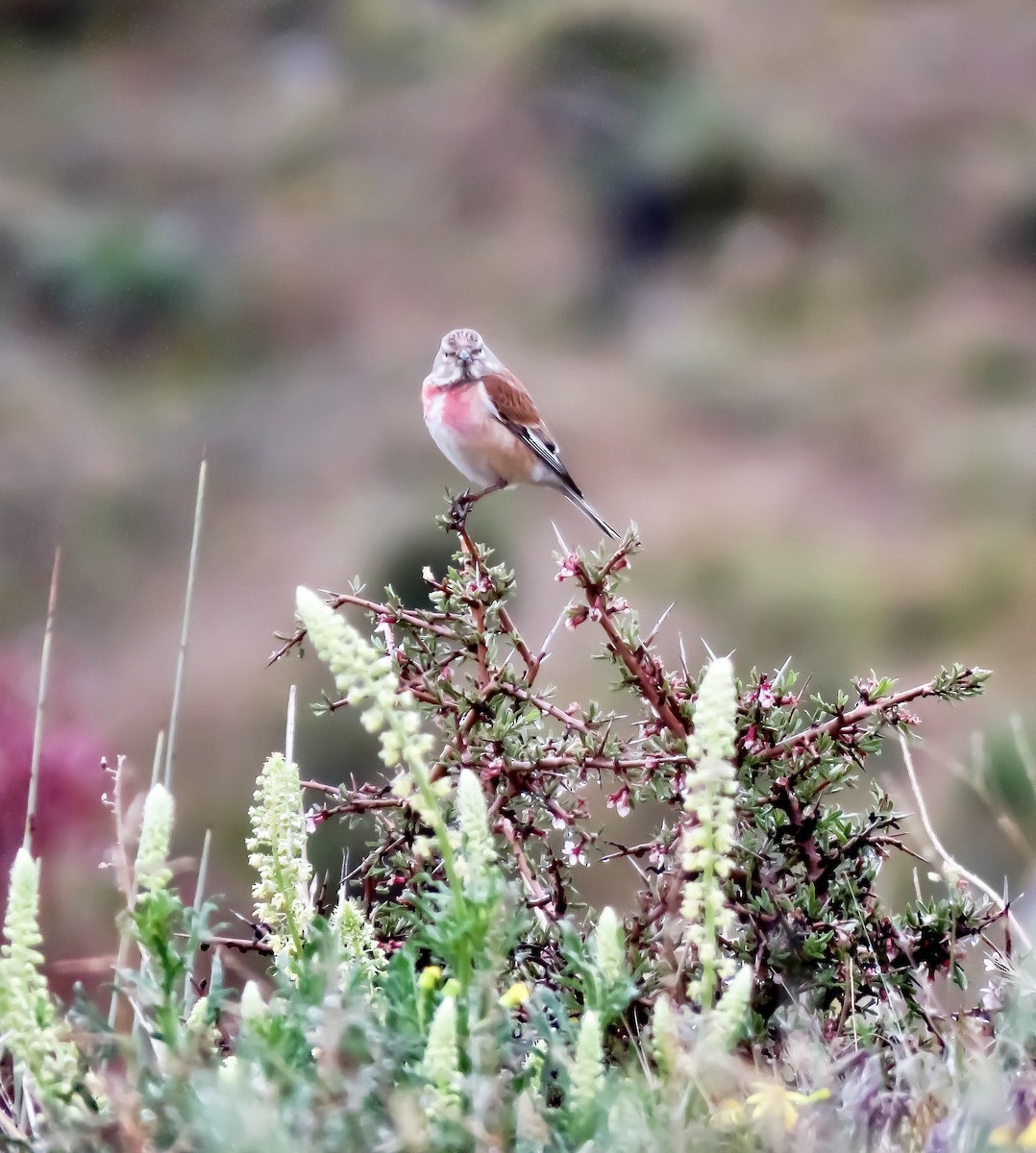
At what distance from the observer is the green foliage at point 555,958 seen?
1.17m

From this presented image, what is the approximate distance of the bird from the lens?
3947mm

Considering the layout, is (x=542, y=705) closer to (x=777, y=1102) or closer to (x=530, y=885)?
(x=530, y=885)

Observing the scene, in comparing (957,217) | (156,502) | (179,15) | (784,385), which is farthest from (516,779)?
(179,15)

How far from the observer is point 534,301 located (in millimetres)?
24812

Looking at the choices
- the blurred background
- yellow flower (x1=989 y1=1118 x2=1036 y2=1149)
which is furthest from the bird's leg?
the blurred background

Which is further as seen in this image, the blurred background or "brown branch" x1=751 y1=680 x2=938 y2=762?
the blurred background

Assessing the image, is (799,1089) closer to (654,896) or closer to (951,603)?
(654,896)

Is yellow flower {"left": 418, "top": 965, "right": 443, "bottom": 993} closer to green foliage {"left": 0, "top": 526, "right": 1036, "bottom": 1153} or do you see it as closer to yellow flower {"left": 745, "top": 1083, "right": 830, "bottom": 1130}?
green foliage {"left": 0, "top": 526, "right": 1036, "bottom": 1153}

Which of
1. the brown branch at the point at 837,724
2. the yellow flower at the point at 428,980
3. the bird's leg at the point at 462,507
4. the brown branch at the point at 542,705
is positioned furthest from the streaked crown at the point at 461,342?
the yellow flower at the point at 428,980

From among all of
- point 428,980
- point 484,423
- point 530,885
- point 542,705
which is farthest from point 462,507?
point 428,980

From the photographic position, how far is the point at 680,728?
5.48 feet

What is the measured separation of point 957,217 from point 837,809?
1012 inches

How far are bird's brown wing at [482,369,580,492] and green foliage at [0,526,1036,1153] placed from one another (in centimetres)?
214

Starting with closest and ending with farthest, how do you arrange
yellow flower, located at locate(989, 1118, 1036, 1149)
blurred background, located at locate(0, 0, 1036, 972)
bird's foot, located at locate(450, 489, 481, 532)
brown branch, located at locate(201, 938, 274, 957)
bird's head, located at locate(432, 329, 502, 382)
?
1. yellow flower, located at locate(989, 1118, 1036, 1149)
2. brown branch, located at locate(201, 938, 274, 957)
3. bird's foot, located at locate(450, 489, 481, 532)
4. bird's head, located at locate(432, 329, 502, 382)
5. blurred background, located at locate(0, 0, 1036, 972)
